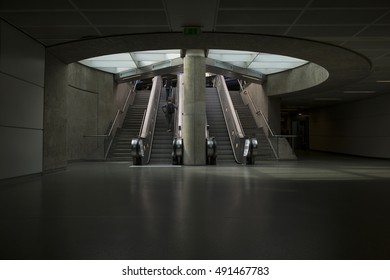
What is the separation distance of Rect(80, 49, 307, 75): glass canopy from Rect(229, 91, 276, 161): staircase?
3472mm

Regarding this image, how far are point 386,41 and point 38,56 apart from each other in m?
8.29

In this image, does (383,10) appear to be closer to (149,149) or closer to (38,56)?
(38,56)

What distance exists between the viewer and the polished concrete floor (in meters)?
2.86

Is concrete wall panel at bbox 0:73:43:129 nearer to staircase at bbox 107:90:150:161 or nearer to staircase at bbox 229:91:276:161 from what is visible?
staircase at bbox 107:90:150:161

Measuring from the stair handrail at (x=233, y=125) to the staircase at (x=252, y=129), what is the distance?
0.73 meters

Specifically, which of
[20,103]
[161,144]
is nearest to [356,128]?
[161,144]

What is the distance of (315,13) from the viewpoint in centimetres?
661

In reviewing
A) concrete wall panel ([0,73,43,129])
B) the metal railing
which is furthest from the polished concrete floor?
the metal railing

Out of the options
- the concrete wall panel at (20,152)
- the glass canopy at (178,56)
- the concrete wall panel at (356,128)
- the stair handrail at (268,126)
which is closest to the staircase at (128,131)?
the glass canopy at (178,56)

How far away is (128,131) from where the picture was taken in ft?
59.0

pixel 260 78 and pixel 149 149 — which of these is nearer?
pixel 149 149

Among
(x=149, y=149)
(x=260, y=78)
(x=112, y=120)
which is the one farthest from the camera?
(x=260, y=78)

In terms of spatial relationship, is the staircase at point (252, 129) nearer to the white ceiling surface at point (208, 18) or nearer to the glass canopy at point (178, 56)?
the glass canopy at point (178, 56)
